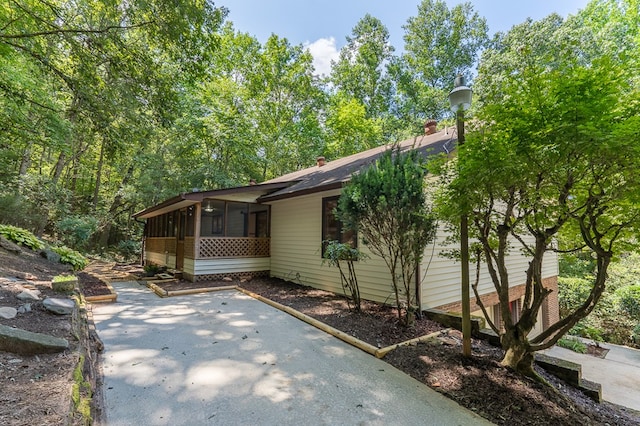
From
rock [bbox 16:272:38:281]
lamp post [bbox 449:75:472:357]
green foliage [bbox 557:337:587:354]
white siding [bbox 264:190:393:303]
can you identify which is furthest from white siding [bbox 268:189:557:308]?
rock [bbox 16:272:38:281]

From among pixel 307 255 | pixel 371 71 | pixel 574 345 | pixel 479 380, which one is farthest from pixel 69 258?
pixel 371 71

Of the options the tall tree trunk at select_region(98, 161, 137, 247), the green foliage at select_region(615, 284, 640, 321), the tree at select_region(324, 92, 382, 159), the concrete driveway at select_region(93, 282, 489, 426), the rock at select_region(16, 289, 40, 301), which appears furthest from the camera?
the tree at select_region(324, 92, 382, 159)

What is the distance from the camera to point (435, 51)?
2327 cm

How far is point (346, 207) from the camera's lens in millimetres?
4844

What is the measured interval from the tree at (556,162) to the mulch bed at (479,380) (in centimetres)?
33

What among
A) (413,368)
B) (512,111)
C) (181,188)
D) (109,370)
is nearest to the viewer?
(512,111)

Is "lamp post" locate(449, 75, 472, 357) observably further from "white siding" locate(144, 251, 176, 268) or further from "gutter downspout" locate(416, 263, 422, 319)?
"white siding" locate(144, 251, 176, 268)

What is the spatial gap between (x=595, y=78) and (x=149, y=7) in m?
6.20

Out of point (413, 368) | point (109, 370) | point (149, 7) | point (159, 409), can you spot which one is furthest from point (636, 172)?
point (149, 7)

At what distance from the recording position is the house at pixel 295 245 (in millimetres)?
6102

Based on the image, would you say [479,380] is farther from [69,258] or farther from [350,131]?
[350,131]

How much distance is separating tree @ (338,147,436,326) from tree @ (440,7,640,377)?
82cm

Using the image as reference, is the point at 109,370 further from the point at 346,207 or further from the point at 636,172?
the point at 636,172

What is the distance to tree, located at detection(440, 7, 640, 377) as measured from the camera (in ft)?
7.54
